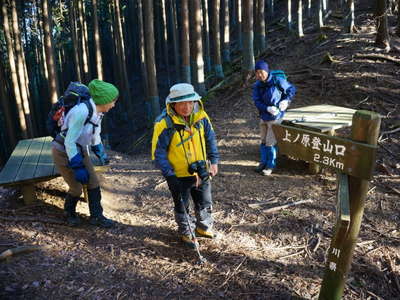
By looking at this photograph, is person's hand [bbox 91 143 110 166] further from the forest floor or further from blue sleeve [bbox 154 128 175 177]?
blue sleeve [bbox 154 128 175 177]

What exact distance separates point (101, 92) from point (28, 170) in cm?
175

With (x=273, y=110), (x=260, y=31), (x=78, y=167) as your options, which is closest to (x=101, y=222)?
(x=78, y=167)

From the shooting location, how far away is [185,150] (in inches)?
142

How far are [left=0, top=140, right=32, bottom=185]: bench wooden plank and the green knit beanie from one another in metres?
1.55

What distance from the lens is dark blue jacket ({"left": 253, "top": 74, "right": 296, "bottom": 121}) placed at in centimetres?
546

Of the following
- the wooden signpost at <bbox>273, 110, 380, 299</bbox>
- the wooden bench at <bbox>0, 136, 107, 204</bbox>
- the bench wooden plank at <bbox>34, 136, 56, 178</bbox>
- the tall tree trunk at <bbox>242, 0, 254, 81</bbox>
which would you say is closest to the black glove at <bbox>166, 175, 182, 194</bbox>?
the wooden signpost at <bbox>273, 110, 380, 299</bbox>

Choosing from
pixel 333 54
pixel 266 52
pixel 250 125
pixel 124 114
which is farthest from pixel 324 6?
pixel 124 114

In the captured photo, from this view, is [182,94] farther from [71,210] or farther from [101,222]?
[71,210]

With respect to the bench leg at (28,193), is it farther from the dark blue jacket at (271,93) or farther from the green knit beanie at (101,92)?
the dark blue jacket at (271,93)

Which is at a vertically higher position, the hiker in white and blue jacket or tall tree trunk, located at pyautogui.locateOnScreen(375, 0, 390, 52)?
tall tree trunk, located at pyautogui.locateOnScreen(375, 0, 390, 52)

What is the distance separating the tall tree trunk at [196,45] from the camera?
11.1 metres

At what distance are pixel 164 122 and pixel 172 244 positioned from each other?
4.87 feet

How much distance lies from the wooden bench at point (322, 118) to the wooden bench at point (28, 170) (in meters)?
3.10

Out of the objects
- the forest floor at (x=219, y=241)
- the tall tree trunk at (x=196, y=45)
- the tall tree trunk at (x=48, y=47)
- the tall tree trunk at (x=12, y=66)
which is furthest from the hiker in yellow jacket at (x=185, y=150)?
the tall tree trunk at (x=12, y=66)
